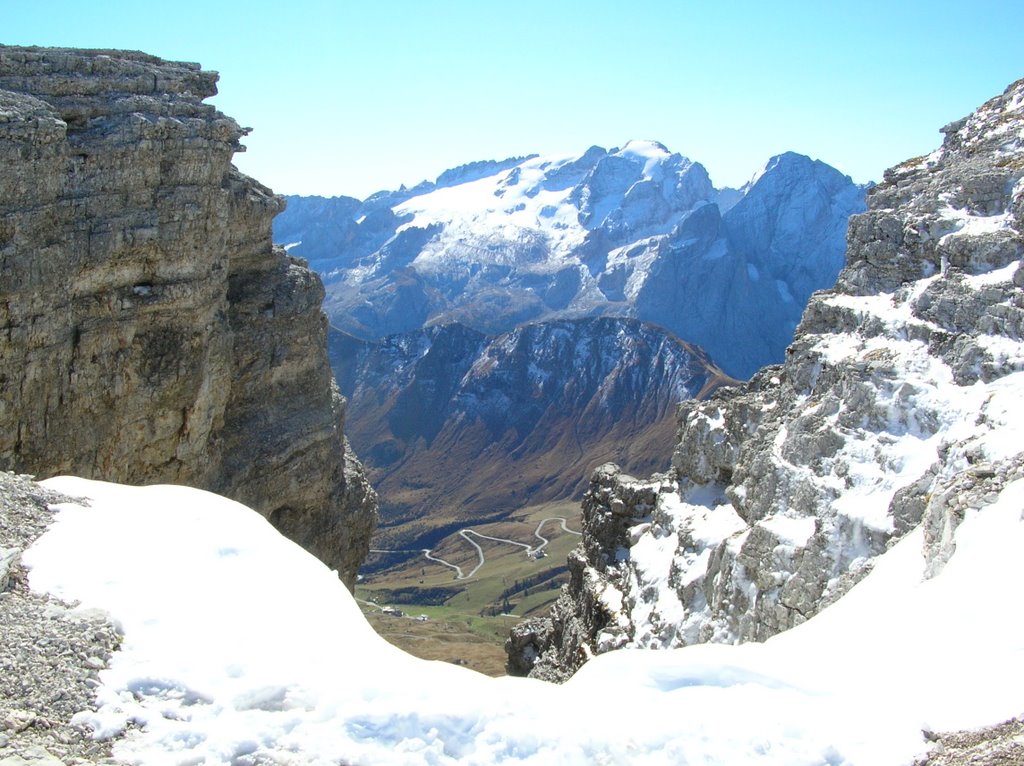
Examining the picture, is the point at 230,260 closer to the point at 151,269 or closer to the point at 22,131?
the point at 151,269

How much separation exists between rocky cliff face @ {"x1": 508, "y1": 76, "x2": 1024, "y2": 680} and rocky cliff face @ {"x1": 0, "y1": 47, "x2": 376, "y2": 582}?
2562 cm

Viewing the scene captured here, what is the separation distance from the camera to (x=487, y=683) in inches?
689

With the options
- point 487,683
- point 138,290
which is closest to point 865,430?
point 487,683

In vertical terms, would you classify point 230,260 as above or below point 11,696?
above

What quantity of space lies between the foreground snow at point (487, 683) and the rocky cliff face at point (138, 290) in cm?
2292

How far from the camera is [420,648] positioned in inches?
4843

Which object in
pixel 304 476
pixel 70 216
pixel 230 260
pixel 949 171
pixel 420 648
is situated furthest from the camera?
pixel 420 648

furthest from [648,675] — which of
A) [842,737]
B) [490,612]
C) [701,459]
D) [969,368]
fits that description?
[490,612]

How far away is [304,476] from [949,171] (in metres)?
42.9

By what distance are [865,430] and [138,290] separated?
35.3 meters

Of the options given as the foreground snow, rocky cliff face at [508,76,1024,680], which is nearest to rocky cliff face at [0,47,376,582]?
the foreground snow

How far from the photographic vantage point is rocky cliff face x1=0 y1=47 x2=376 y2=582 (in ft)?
132

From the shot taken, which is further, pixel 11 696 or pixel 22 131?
pixel 22 131

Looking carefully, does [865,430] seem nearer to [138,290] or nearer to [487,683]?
[487,683]
